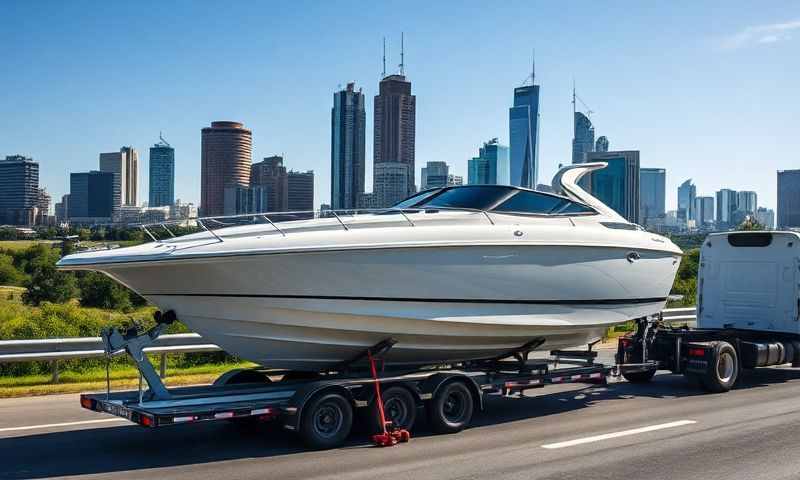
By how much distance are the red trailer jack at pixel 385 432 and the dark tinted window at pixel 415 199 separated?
2975 millimetres

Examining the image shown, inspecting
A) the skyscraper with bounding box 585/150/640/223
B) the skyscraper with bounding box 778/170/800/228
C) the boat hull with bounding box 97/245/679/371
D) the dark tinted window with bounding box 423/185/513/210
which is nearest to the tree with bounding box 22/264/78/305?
the dark tinted window with bounding box 423/185/513/210

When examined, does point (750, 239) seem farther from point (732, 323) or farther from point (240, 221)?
point (240, 221)

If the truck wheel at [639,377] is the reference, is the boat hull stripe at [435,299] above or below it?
above

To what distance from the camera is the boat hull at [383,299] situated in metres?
7.96

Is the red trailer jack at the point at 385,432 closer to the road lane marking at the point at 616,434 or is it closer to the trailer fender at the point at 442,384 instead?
the trailer fender at the point at 442,384

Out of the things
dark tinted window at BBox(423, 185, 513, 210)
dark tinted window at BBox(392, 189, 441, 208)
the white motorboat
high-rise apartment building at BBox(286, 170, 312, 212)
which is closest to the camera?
the white motorboat

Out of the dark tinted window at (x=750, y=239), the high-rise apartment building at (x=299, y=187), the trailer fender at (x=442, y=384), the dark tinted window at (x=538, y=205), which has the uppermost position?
the high-rise apartment building at (x=299, y=187)

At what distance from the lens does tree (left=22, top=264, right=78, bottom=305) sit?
53.0 m

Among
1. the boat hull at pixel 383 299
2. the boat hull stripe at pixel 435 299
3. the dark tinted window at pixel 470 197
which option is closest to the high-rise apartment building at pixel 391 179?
the dark tinted window at pixel 470 197

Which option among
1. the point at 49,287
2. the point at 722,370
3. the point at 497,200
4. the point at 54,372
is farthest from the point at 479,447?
the point at 49,287

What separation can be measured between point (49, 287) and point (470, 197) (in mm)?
50428

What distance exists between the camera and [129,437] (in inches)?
335

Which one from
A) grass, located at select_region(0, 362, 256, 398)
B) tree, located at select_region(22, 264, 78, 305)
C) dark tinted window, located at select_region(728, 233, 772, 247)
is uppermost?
dark tinted window, located at select_region(728, 233, 772, 247)

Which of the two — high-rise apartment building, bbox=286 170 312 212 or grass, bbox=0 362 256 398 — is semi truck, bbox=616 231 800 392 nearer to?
grass, bbox=0 362 256 398
